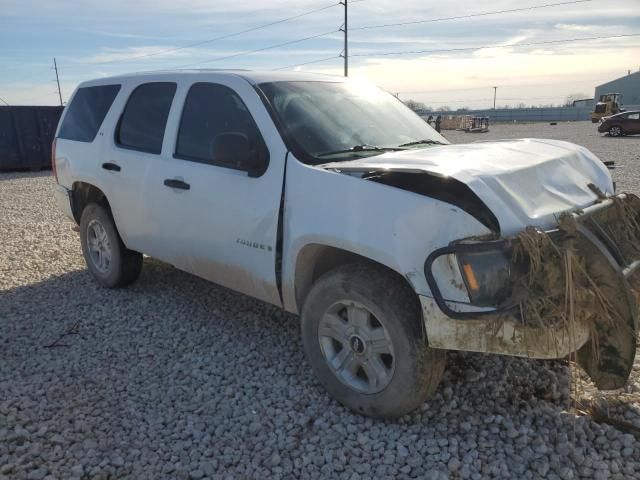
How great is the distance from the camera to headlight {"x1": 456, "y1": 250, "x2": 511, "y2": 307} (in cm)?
254

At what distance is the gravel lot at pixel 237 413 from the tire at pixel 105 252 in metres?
0.50

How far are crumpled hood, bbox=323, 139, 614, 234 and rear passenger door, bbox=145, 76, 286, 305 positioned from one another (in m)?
0.55

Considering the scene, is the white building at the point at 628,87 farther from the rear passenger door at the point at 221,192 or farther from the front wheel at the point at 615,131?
the rear passenger door at the point at 221,192

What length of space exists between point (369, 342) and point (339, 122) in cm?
159

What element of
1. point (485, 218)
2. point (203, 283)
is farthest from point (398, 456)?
point (203, 283)

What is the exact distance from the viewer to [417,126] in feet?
14.3

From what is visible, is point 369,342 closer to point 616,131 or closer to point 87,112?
point 87,112

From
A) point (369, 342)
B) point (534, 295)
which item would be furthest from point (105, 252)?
point (534, 295)

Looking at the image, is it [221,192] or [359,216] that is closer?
[359,216]

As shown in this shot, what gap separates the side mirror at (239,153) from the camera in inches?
133

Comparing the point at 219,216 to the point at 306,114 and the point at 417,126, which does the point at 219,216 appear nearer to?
the point at 306,114

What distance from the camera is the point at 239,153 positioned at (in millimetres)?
3449

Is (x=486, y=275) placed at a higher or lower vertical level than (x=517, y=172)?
lower

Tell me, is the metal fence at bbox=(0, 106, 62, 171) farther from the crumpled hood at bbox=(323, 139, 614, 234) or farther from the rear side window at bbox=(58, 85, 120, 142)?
→ the crumpled hood at bbox=(323, 139, 614, 234)
